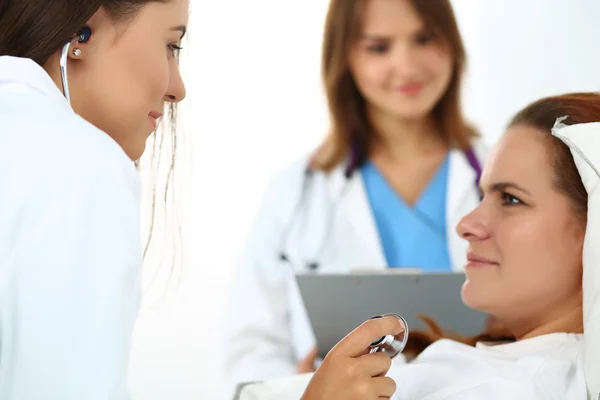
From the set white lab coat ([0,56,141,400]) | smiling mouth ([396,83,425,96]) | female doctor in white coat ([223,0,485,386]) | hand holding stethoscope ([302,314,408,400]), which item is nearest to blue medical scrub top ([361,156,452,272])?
female doctor in white coat ([223,0,485,386])

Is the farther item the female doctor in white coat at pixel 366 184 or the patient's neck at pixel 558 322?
the female doctor in white coat at pixel 366 184

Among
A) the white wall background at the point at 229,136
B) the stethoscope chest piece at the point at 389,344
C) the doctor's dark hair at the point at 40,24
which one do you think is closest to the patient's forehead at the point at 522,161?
the stethoscope chest piece at the point at 389,344

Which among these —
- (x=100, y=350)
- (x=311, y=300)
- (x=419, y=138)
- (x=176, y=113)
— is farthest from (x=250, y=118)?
(x=100, y=350)

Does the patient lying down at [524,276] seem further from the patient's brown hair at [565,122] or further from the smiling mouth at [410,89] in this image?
the smiling mouth at [410,89]

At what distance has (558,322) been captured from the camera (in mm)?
1332

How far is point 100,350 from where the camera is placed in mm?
785

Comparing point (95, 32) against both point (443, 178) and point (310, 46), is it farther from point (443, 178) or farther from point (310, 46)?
point (310, 46)

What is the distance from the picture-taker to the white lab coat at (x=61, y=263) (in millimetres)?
763

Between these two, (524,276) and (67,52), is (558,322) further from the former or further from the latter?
(67,52)

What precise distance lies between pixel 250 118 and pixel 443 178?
3.19ft

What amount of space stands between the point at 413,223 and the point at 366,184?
18 cm

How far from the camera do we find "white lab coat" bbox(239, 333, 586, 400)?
1.13 meters

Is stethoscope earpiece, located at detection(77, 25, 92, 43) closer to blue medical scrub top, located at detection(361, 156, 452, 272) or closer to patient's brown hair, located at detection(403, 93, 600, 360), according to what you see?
patient's brown hair, located at detection(403, 93, 600, 360)

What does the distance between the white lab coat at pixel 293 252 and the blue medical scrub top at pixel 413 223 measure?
0.03m
